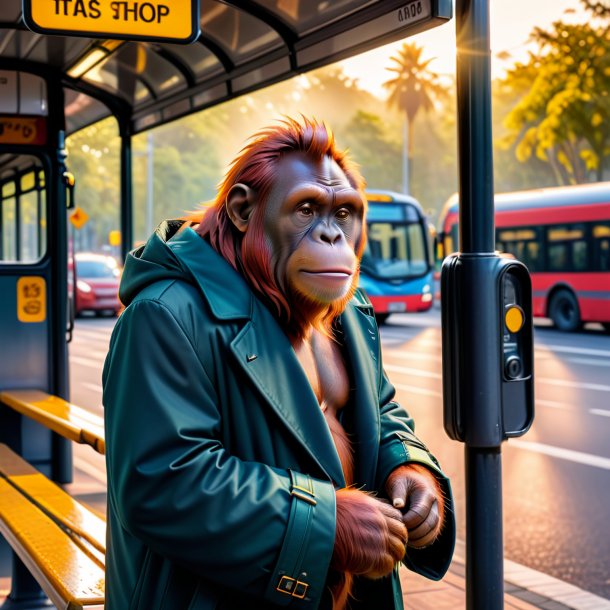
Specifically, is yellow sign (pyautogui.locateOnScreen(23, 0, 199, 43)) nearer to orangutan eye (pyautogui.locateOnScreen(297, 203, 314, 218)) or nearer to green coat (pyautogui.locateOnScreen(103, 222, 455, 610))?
green coat (pyautogui.locateOnScreen(103, 222, 455, 610))

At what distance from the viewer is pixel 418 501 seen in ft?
6.54

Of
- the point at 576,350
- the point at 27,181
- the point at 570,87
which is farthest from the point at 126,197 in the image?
the point at 570,87

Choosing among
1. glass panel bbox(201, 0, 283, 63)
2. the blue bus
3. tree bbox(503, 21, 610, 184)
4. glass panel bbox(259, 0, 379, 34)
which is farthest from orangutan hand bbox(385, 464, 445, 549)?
tree bbox(503, 21, 610, 184)

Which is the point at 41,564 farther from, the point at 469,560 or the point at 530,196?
the point at 530,196

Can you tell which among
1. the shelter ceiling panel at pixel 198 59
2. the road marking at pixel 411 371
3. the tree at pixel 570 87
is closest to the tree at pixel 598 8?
the tree at pixel 570 87

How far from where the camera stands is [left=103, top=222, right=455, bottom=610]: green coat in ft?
5.78

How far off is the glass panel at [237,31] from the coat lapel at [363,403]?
2.62m

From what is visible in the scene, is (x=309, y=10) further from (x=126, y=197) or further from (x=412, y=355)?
(x=412, y=355)

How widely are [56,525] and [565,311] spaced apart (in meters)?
18.6

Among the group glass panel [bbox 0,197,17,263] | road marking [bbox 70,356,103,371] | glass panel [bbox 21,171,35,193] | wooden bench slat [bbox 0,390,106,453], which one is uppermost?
glass panel [bbox 21,171,35,193]

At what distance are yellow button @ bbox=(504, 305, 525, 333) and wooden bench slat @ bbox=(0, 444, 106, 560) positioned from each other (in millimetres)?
1854

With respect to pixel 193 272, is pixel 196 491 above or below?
below

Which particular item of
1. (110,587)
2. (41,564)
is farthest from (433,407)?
(110,587)

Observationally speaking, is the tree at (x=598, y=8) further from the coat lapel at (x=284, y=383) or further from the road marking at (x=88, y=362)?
the coat lapel at (x=284, y=383)
